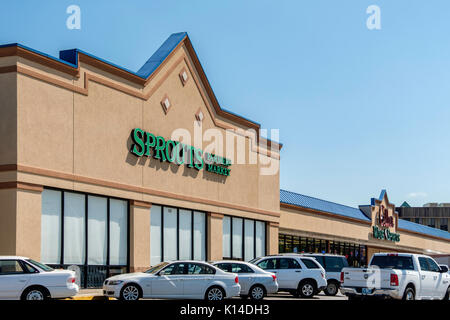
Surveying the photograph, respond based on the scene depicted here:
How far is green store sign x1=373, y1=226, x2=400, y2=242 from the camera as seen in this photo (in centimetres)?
6159

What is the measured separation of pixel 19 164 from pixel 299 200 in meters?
27.9

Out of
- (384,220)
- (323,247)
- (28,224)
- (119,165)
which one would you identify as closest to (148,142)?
(119,165)

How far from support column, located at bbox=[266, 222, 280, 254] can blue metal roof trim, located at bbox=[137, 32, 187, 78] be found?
43.7 feet

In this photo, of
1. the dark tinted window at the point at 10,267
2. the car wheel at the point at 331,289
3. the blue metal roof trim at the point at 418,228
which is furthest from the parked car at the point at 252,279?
the blue metal roof trim at the point at 418,228

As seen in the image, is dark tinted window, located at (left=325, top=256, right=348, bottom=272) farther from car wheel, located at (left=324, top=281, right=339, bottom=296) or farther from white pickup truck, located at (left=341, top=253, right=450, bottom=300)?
white pickup truck, located at (left=341, top=253, right=450, bottom=300)

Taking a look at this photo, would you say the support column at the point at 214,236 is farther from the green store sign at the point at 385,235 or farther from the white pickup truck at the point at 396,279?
the green store sign at the point at 385,235

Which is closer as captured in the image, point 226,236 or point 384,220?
point 226,236

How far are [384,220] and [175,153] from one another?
37.7 meters

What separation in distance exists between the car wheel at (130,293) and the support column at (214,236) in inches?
515

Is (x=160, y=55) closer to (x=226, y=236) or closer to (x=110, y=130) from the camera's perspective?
(x=110, y=130)

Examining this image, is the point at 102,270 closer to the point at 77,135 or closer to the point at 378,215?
the point at 77,135

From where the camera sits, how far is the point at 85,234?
2628 cm

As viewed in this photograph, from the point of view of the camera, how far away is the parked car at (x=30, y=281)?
18.8 meters

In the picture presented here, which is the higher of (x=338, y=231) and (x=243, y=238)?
(x=243, y=238)
